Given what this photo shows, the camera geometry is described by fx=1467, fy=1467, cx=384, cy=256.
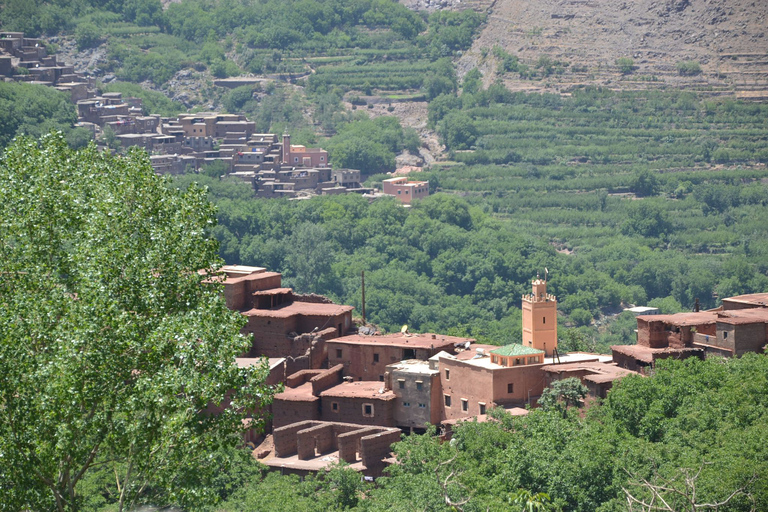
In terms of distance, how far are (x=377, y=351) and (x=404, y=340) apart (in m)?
1.14

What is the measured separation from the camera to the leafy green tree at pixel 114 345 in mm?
20047

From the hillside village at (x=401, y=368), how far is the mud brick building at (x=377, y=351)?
27 millimetres

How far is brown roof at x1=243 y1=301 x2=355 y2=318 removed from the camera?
40.4m

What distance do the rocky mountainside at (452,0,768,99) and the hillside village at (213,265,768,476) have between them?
231 ft

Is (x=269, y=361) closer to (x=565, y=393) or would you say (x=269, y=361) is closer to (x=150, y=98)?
(x=565, y=393)

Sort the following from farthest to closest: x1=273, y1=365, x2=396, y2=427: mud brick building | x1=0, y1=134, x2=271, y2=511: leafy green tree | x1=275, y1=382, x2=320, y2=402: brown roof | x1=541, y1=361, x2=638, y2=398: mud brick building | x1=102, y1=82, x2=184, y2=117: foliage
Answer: x1=102, y1=82, x2=184, y2=117: foliage, x1=275, y1=382, x2=320, y2=402: brown roof, x1=273, y1=365, x2=396, y2=427: mud brick building, x1=541, y1=361, x2=638, y2=398: mud brick building, x1=0, y1=134, x2=271, y2=511: leafy green tree

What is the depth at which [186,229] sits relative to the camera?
22.2 meters

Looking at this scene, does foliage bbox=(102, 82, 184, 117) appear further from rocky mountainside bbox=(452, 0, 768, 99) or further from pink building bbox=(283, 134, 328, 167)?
rocky mountainside bbox=(452, 0, 768, 99)

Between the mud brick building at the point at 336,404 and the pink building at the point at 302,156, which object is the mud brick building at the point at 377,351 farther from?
the pink building at the point at 302,156

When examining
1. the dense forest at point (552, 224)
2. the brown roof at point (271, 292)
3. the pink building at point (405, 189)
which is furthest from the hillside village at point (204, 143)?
the brown roof at point (271, 292)

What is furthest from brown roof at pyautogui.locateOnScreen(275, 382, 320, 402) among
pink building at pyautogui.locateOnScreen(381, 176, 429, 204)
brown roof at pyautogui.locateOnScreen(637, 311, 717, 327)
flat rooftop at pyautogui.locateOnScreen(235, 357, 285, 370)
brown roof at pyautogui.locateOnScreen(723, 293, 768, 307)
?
pink building at pyautogui.locateOnScreen(381, 176, 429, 204)

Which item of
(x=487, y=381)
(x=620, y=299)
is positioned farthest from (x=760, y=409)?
(x=620, y=299)

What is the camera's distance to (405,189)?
290ft

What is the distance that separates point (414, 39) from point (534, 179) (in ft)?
109
